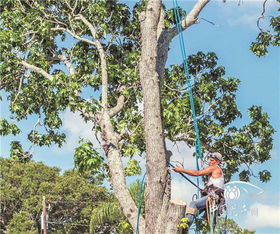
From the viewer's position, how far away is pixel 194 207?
6.81 meters

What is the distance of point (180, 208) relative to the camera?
6.70m

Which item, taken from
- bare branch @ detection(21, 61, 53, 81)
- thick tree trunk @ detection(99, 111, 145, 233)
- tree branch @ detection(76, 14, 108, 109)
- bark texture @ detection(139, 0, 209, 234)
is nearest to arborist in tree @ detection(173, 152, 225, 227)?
bark texture @ detection(139, 0, 209, 234)

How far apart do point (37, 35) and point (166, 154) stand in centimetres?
523

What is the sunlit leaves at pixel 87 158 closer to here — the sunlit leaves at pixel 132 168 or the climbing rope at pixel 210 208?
the sunlit leaves at pixel 132 168

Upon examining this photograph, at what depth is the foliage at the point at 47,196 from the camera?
25.8 meters

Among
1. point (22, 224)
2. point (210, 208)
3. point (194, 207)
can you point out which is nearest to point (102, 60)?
point (194, 207)

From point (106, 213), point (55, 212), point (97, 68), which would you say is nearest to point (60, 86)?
point (97, 68)

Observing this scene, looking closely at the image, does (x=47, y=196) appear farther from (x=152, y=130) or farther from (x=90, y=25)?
(x=152, y=130)

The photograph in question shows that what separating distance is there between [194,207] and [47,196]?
20.0m

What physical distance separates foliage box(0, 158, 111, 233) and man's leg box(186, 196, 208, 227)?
19.5 meters

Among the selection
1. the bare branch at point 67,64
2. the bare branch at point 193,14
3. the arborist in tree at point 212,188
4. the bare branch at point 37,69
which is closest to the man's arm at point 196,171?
the arborist in tree at point 212,188

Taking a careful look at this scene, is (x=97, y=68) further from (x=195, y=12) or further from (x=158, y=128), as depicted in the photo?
(x=158, y=128)

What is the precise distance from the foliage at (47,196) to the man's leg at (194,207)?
19526 millimetres

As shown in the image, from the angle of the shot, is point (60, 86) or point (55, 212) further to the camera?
point (55, 212)
